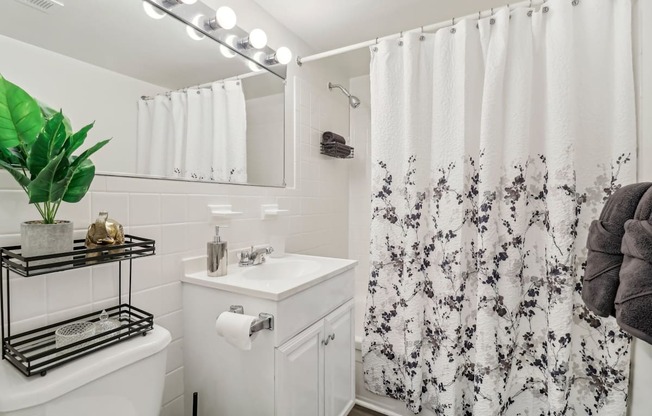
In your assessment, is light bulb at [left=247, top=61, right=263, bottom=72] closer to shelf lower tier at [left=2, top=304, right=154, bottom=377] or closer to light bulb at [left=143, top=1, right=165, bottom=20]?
light bulb at [left=143, top=1, right=165, bottom=20]

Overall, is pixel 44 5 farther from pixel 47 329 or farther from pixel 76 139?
pixel 47 329

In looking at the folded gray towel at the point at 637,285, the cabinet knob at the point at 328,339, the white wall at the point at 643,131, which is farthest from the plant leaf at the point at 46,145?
the white wall at the point at 643,131

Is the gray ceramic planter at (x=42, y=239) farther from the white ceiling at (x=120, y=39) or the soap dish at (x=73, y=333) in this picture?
the white ceiling at (x=120, y=39)

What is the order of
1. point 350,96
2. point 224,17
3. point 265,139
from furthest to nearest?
point 350,96, point 265,139, point 224,17

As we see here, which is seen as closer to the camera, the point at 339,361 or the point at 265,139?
the point at 339,361

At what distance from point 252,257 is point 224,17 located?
3.51 ft

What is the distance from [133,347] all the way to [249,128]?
1130mm

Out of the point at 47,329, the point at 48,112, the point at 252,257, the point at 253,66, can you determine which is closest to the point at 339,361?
the point at 252,257

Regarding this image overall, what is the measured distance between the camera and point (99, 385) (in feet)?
2.34

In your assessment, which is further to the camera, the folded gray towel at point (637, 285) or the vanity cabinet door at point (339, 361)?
the vanity cabinet door at point (339, 361)

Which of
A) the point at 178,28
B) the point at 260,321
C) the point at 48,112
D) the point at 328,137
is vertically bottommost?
the point at 260,321

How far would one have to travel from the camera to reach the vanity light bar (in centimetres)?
118

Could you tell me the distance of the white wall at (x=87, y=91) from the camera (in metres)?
0.83

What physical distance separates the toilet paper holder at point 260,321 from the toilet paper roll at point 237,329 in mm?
15
